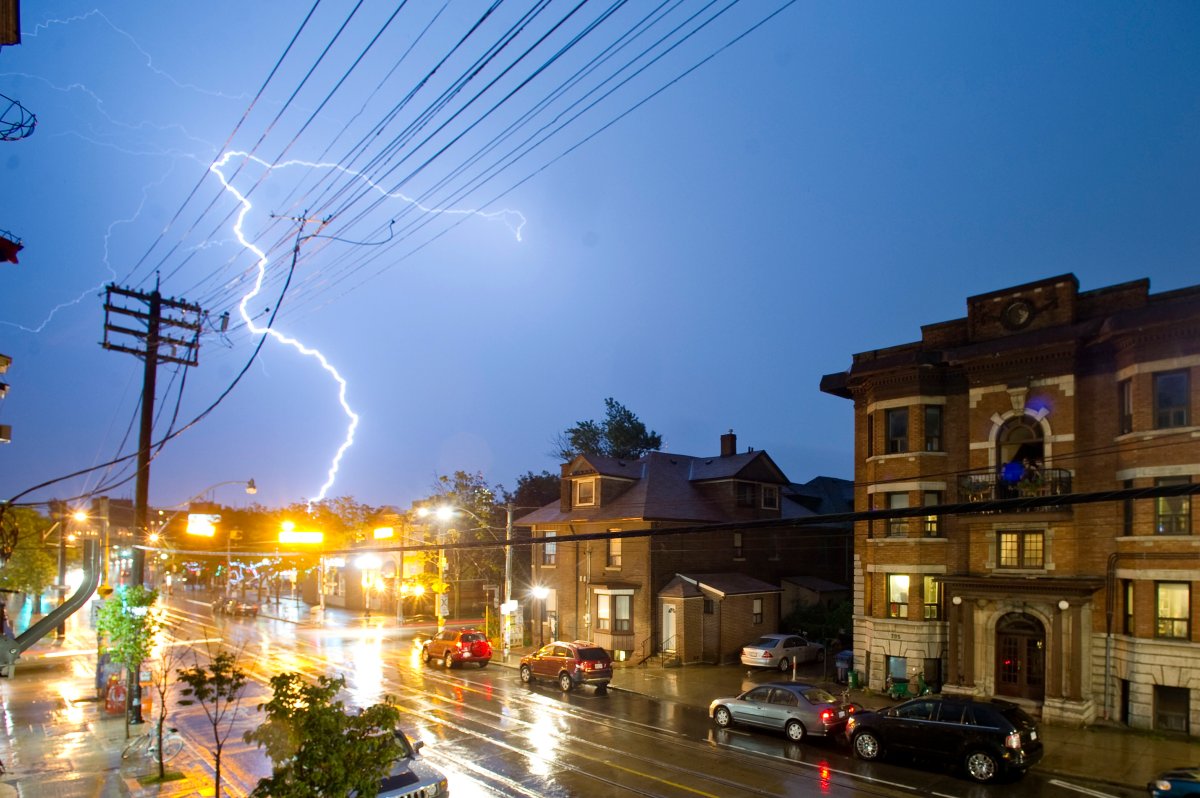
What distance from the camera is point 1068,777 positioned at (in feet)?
57.9

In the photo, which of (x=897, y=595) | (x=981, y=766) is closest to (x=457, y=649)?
(x=897, y=595)

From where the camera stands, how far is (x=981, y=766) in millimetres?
17422

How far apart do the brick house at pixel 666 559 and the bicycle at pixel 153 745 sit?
19.3 meters

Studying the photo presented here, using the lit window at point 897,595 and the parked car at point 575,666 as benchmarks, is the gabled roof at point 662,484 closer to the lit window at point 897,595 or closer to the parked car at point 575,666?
the parked car at point 575,666

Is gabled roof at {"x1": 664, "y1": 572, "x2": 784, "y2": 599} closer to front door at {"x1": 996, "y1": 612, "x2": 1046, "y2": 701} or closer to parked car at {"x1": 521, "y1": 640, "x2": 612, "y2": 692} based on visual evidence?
parked car at {"x1": 521, "y1": 640, "x2": 612, "y2": 692}

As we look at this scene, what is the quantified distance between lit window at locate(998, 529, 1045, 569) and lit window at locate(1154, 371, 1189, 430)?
4.93m

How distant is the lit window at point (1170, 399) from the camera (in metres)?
22.2

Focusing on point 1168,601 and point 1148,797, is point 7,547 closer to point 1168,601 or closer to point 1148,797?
point 1148,797

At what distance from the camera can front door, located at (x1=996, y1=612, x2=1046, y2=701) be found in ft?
79.1

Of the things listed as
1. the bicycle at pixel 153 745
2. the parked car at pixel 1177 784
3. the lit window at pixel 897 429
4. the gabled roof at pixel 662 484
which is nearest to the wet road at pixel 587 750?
the bicycle at pixel 153 745

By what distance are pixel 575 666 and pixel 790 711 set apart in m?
10.3

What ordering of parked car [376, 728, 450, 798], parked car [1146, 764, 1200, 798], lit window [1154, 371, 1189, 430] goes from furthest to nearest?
lit window [1154, 371, 1189, 430] → parked car [1146, 764, 1200, 798] → parked car [376, 728, 450, 798]

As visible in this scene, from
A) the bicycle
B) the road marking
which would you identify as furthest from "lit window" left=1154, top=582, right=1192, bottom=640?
the bicycle

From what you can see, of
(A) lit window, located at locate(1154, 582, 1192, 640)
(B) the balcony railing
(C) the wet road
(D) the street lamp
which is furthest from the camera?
(D) the street lamp
